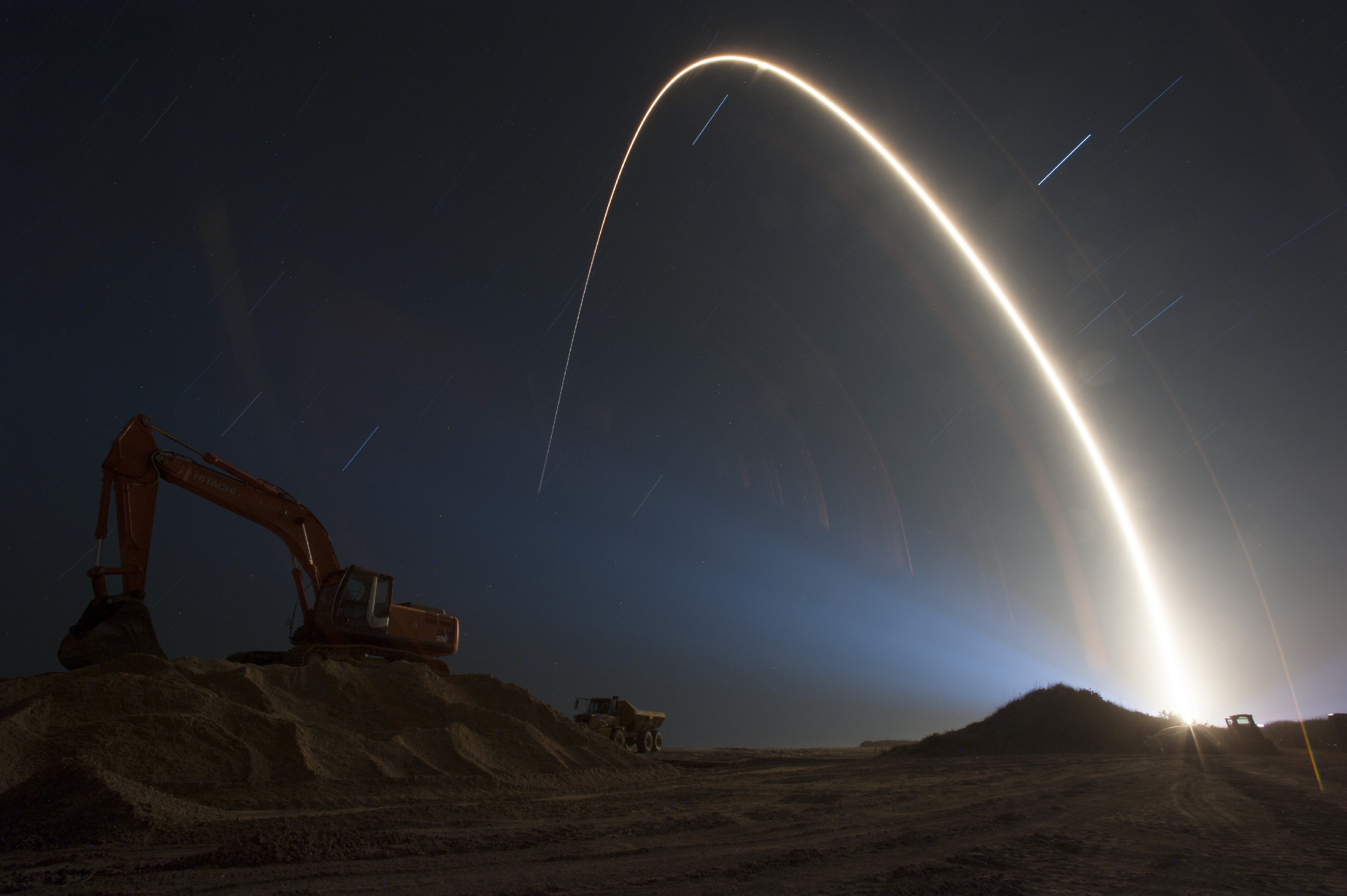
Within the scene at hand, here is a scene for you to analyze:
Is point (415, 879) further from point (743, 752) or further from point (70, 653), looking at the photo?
point (743, 752)

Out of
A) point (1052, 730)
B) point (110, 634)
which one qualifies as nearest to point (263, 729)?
point (110, 634)

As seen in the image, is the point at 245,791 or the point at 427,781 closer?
the point at 245,791

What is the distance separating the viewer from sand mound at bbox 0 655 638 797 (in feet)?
38.1

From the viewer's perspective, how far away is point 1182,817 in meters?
10.5

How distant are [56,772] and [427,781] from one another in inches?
227

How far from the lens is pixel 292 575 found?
21.1 metres

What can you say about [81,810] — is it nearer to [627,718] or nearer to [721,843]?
[721,843]

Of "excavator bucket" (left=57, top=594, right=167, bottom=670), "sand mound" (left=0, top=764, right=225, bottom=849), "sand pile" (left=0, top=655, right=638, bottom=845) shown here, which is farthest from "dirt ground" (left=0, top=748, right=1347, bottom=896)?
"excavator bucket" (left=57, top=594, right=167, bottom=670)

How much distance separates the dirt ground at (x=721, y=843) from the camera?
6.48 m

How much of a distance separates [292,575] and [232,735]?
29.1ft

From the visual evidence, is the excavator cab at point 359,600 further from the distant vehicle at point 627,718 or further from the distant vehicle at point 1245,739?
the distant vehicle at point 1245,739

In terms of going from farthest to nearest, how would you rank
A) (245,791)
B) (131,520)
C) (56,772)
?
(131,520)
(245,791)
(56,772)

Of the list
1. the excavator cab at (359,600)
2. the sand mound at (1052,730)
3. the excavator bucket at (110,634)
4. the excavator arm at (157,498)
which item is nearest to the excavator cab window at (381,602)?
the excavator cab at (359,600)

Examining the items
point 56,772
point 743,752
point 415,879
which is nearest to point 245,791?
point 56,772
